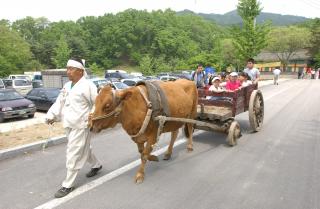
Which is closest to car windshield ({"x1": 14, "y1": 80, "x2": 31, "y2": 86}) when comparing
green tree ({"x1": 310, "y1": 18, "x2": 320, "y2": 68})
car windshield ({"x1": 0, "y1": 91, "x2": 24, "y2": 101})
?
car windshield ({"x1": 0, "y1": 91, "x2": 24, "y2": 101})

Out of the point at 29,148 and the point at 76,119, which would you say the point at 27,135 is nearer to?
the point at 29,148

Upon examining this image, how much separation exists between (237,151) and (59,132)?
512 cm

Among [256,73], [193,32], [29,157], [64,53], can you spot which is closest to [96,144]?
[29,157]

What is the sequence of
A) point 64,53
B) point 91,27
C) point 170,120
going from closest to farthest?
point 170,120
point 64,53
point 91,27

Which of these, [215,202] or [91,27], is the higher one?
[91,27]

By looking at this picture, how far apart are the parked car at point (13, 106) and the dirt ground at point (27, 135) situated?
425 centimetres

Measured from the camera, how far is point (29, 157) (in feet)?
22.8

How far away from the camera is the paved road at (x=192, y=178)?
4.63m

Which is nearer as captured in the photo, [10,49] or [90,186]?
[90,186]

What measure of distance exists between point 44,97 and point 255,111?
11.6 m

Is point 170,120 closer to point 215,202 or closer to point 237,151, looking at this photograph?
point 215,202

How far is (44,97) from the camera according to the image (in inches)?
650

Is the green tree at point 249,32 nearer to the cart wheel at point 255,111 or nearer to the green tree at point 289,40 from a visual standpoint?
the cart wheel at point 255,111

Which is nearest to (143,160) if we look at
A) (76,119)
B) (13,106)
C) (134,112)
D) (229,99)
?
(134,112)
